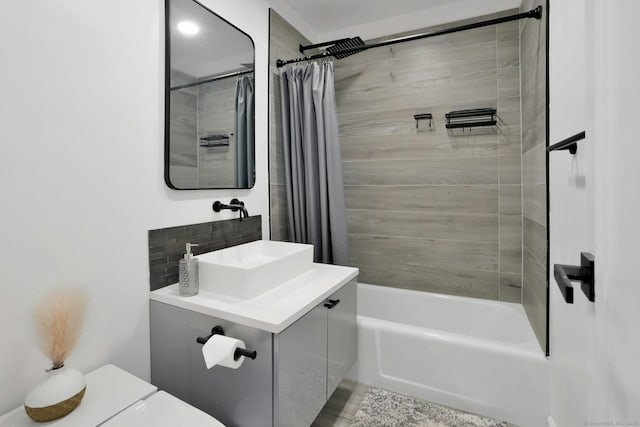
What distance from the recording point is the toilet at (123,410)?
3.01ft

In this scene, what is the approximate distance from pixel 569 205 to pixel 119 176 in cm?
172

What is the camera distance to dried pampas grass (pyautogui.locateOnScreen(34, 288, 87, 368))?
37.7 inches

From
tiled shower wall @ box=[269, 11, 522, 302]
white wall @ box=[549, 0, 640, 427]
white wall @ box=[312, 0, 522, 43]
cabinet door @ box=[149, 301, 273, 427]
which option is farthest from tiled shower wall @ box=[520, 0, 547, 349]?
cabinet door @ box=[149, 301, 273, 427]

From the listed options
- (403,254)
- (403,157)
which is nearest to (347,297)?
(403,254)

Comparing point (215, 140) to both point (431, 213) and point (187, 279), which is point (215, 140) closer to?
point (187, 279)

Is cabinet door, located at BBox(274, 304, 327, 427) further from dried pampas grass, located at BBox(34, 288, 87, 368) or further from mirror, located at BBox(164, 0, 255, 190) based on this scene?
mirror, located at BBox(164, 0, 255, 190)

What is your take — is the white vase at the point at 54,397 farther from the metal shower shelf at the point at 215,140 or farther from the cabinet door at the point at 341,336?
the metal shower shelf at the point at 215,140

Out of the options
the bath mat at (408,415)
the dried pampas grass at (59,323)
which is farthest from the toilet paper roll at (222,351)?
the bath mat at (408,415)

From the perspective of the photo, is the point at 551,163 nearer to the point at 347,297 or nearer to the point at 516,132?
the point at 516,132

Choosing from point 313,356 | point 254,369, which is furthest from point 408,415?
point 254,369

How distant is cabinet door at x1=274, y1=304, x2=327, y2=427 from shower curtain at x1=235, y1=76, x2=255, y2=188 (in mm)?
972

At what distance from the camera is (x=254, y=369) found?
113cm

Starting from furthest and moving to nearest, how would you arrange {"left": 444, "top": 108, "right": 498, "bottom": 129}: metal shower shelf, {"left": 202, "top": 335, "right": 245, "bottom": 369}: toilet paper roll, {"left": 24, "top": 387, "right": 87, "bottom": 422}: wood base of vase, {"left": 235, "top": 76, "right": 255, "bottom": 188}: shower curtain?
1. {"left": 444, "top": 108, "right": 498, "bottom": 129}: metal shower shelf
2. {"left": 235, "top": 76, "right": 255, "bottom": 188}: shower curtain
3. {"left": 202, "top": 335, "right": 245, "bottom": 369}: toilet paper roll
4. {"left": 24, "top": 387, "right": 87, "bottom": 422}: wood base of vase

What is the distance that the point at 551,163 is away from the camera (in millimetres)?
1312
